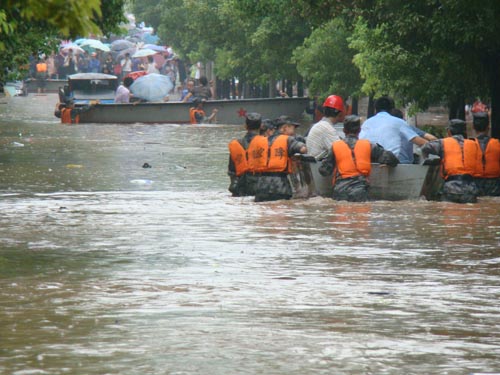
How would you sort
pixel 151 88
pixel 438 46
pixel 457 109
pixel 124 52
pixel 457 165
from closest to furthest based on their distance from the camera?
pixel 457 165
pixel 438 46
pixel 457 109
pixel 151 88
pixel 124 52

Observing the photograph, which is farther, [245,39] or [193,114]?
[245,39]

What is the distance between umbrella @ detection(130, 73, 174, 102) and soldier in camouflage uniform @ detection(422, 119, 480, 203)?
3099 cm

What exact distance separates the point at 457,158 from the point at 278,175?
7.21 feet

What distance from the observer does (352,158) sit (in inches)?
703

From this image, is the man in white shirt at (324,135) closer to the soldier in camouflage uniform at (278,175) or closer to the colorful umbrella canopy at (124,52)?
the soldier in camouflage uniform at (278,175)

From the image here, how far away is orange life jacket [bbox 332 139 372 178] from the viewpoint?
17859mm

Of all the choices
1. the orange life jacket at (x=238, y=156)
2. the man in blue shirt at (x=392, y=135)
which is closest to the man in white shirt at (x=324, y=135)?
the man in blue shirt at (x=392, y=135)

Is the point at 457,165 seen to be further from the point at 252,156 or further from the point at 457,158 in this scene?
the point at 252,156

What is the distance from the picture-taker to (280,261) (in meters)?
13.0

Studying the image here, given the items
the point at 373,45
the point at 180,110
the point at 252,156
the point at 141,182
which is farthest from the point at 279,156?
the point at 180,110

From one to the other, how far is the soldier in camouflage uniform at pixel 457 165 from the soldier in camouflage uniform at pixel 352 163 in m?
0.59

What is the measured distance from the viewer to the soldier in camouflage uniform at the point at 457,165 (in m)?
18.0

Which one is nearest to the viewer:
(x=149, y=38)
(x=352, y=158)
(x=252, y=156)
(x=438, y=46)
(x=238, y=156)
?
(x=352, y=158)

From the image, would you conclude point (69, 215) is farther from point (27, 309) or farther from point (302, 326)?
point (302, 326)
